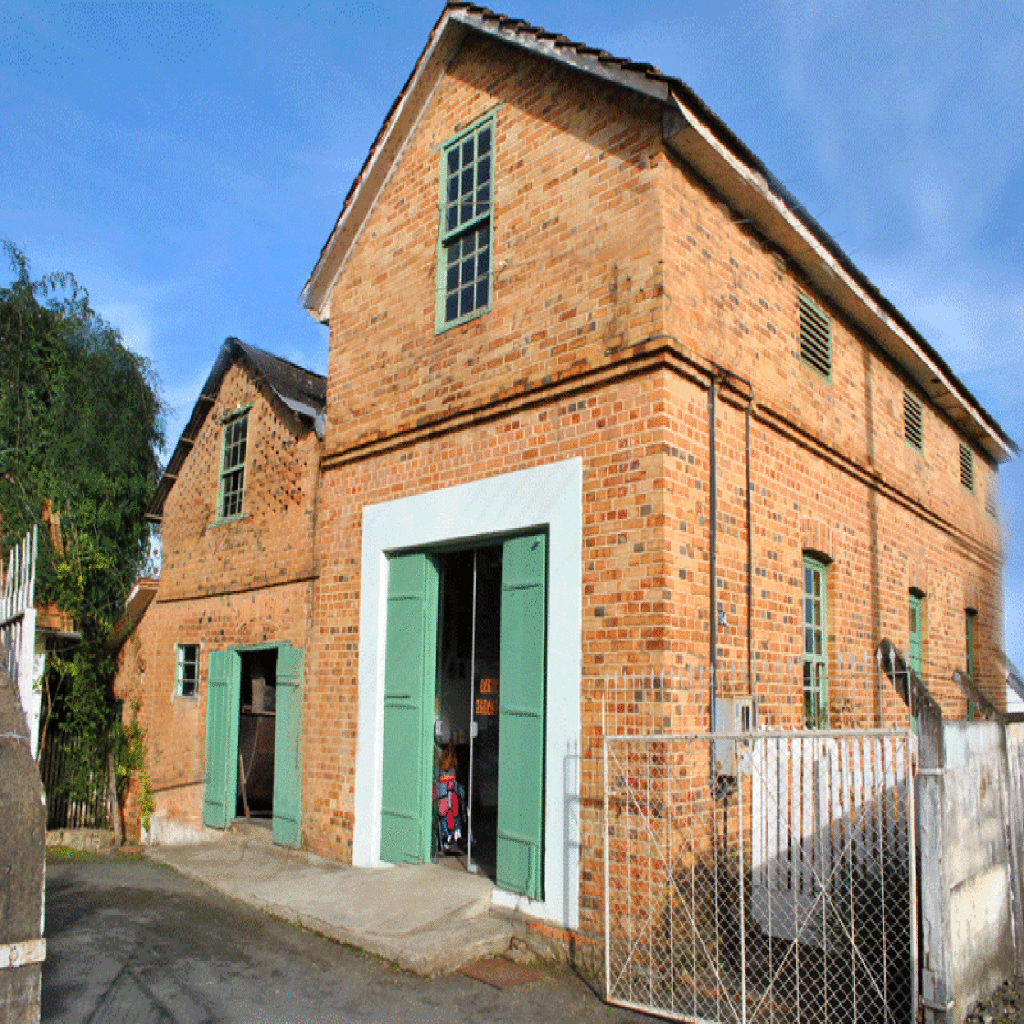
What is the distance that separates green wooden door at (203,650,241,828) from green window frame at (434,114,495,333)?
5.45 meters

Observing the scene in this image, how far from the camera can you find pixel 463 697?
11484 millimetres

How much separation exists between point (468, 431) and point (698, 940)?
4.51 m

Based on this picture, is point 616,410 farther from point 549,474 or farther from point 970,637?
point 970,637

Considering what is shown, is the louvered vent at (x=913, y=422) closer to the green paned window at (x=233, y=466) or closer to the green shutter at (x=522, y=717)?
the green shutter at (x=522, y=717)

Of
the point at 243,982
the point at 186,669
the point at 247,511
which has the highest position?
the point at 247,511

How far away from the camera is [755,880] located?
6188mm

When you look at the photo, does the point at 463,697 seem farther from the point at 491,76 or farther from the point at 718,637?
the point at 491,76

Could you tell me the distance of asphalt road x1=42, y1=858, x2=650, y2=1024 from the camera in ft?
18.5

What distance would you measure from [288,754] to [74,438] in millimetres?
9551

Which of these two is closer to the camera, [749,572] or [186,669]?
[749,572]

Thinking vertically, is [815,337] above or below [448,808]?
above

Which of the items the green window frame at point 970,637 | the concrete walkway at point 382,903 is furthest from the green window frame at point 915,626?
the concrete walkway at point 382,903

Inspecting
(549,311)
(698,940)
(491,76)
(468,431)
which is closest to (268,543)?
(468,431)

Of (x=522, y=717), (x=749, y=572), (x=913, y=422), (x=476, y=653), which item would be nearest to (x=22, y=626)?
(x=522, y=717)
